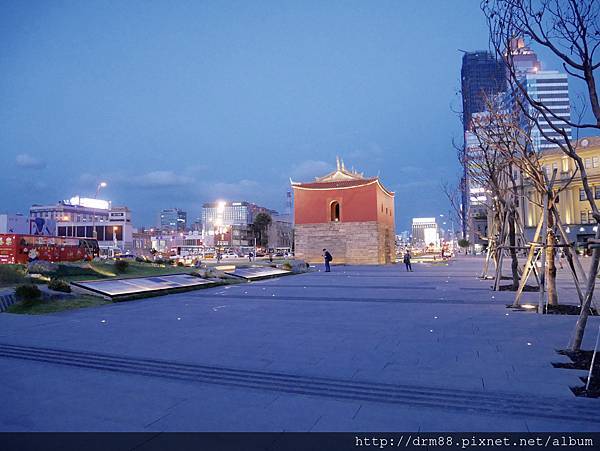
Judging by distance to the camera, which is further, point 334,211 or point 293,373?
point 334,211

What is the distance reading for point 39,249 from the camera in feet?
102

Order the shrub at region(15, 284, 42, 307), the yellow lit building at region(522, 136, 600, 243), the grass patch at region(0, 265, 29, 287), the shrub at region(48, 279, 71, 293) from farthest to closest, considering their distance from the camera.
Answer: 1. the yellow lit building at region(522, 136, 600, 243)
2. the grass patch at region(0, 265, 29, 287)
3. the shrub at region(48, 279, 71, 293)
4. the shrub at region(15, 284, 42, 307)

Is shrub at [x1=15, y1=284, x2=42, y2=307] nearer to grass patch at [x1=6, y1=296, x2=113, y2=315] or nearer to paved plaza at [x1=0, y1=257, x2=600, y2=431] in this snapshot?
grass patch at [x1=6, y1=296, x2=113, y2=315]

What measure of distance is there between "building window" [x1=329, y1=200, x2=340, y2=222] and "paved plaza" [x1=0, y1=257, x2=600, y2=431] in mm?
35819

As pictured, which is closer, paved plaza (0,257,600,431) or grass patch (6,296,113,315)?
paved plaza (0,257,600,431)

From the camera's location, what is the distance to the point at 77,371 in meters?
6.91

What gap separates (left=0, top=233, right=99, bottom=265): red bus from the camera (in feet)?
96.0

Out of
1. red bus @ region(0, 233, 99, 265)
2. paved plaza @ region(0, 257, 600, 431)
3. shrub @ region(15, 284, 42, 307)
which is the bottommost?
paved plaza @ region(0, 257, 600, 431)

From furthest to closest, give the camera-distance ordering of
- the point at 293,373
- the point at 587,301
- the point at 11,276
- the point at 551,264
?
the point at 11,276, the point at 551,264, the point at 587,301, the point at 293,373

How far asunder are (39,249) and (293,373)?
3133 cm

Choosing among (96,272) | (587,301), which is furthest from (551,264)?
(96,272)

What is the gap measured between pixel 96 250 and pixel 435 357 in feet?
134

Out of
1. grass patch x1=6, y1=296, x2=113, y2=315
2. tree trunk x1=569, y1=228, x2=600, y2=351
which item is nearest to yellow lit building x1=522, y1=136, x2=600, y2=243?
tree trunk x1=569, y1=228, x2=600, y2=351

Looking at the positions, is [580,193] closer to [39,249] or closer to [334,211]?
[334,211]
